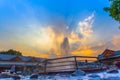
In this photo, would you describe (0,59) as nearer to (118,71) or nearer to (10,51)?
(10,51)

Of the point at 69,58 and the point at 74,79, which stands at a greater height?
the point at 69,58

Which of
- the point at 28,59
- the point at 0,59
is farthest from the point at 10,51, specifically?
the point at 0,59

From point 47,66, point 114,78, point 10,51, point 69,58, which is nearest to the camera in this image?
point 114,78

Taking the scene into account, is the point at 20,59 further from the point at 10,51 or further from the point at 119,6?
the point at 119,6

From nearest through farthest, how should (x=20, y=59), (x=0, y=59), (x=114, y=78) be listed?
1. (x=114, y=78)
2. (x=0, y=59)
3. (x=20, y=59)

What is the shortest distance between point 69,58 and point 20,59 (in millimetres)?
42841

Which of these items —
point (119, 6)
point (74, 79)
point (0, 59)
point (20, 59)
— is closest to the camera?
point (74, 79)

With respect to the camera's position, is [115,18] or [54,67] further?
[54,67]

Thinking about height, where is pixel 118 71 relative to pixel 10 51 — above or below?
below

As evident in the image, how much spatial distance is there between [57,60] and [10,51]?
68047 mm

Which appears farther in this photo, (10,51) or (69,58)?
(10,51)

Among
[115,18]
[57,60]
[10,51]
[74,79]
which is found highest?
[10,51]

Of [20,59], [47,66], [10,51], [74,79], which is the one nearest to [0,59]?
[20,59]

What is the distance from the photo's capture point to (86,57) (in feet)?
31.3
